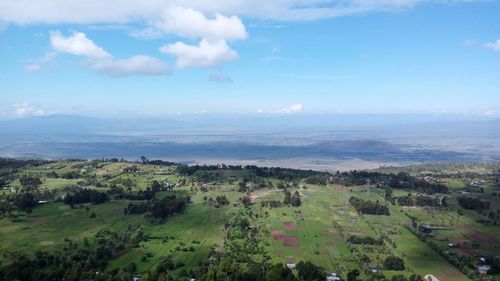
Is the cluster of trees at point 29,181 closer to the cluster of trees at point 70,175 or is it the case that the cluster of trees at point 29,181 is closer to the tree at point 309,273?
the cluster of trees at point 70,175

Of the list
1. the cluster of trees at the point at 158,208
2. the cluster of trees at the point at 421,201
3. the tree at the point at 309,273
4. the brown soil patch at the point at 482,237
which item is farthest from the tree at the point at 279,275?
the cluster of trees at the point at 421,201

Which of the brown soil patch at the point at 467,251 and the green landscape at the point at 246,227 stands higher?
the green landscape at the point at 246,227

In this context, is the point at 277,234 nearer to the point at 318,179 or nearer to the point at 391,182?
the point at 318,179

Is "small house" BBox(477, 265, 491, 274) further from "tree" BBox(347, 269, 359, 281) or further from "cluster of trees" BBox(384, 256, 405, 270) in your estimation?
"tree" BBox(347, 269, 359, 281)

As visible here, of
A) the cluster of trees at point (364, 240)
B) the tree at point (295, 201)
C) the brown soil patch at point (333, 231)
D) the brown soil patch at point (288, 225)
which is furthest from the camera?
the tree at point (295, 201)

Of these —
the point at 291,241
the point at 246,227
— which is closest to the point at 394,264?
the point at 291,241
